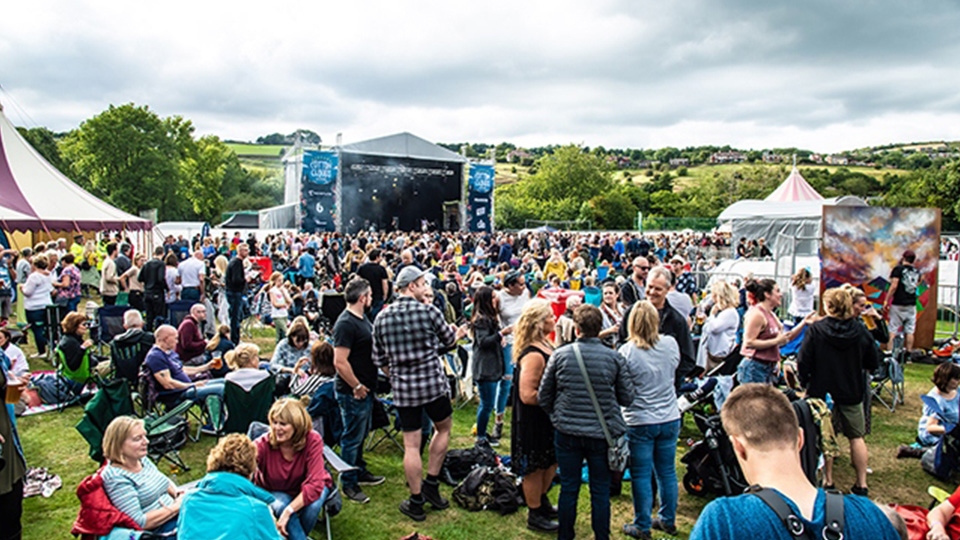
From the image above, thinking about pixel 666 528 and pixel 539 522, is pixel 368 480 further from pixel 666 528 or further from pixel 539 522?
pixel 666 528

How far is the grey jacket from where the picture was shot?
3.17 meters

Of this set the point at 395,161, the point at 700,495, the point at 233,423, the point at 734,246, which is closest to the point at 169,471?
the point at 233,423

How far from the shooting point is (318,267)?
12953 millimetres

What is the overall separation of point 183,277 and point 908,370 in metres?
9.79

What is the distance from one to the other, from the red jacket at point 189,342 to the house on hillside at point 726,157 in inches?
3813

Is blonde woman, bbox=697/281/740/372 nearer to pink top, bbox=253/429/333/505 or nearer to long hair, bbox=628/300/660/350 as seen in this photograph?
long hair, bbox=628/300/660/350

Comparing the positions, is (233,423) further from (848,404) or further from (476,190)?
(476,190)

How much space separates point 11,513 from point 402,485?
232cm

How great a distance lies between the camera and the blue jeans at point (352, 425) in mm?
4164

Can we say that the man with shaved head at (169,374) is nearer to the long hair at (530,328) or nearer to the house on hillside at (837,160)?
the long hair at (530,328)

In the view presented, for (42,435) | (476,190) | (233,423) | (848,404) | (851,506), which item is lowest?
(42,435)

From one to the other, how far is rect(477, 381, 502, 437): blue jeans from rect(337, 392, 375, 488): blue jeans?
3.29 feet

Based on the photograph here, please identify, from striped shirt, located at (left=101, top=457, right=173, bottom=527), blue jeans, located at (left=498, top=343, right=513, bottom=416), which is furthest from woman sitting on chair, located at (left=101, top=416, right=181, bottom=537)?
blue jeans, located at (left=498, top=343, right=513, bottom=416)

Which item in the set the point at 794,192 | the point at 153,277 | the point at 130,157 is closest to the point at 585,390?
the point at 153,277
